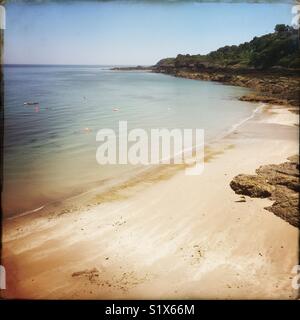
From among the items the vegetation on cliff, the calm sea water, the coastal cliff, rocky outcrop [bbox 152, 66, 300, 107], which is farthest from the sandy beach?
rocky outcrop [bbox 152, 66, 300, 107]

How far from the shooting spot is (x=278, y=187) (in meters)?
8.20

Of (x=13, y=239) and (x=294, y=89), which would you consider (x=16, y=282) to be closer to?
(x=13, y=239)

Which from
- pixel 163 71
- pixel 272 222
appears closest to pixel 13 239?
pixel 272 222

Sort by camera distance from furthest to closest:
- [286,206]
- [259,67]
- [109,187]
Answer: [259,67], [109,187], [286,206]

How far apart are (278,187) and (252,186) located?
0.61 meters

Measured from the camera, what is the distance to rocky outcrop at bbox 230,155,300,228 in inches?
275

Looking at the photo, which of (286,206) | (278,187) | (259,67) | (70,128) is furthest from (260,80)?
(286,206)

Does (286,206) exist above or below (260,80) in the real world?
below

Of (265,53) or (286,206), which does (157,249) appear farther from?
(265,53)

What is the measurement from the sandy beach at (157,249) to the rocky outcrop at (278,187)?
19 centimetres

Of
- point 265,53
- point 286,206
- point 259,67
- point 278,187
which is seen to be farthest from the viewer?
point 259,67

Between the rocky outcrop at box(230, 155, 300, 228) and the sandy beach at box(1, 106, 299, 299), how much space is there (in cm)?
19

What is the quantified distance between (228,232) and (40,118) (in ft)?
54.4
